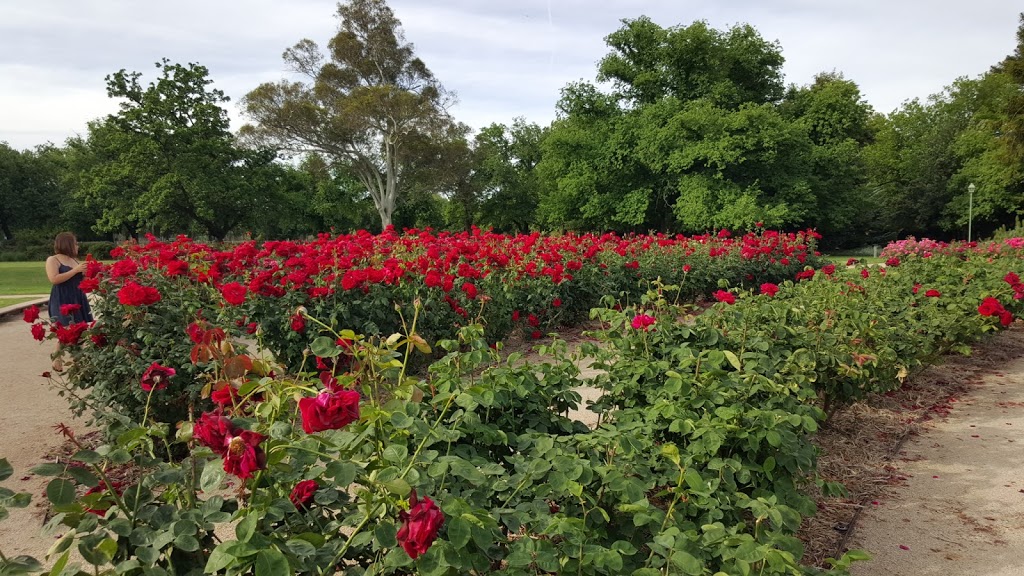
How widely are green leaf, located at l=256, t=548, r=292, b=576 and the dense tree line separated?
24746 mm

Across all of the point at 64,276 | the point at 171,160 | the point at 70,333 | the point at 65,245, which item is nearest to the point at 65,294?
the point at 64,276

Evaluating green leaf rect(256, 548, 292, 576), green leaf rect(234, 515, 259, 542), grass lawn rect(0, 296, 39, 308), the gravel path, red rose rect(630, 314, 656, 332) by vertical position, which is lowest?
the gravel path

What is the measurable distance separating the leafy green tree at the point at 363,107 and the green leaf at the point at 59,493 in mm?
26175

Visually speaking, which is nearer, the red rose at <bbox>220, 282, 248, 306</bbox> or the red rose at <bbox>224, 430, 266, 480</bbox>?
the red rose at <bbox>224, 430, 266, 480</bbox>

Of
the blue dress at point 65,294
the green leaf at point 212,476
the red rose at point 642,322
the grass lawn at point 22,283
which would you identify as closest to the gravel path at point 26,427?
the blue dress at point 65,294

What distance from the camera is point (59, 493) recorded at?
111cm

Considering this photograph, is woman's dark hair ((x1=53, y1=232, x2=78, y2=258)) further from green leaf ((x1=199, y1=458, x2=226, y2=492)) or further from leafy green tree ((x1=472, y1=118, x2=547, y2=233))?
leafy green tree ((x1=472, y1=118, x2=547, y2=233))

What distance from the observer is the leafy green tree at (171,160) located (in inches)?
891

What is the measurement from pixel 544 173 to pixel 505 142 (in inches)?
487

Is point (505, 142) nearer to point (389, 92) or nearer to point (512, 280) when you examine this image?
point (389, 92)

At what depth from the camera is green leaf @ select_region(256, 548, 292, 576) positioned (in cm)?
106

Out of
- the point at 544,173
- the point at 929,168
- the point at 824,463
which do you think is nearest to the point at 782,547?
the point at 824,463

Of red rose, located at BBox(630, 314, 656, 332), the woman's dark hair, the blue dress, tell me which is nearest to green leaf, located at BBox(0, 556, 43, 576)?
red rose, located at BBox(630, 314, 656, 332)

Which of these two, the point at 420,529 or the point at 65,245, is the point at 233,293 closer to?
the point at 420,529
